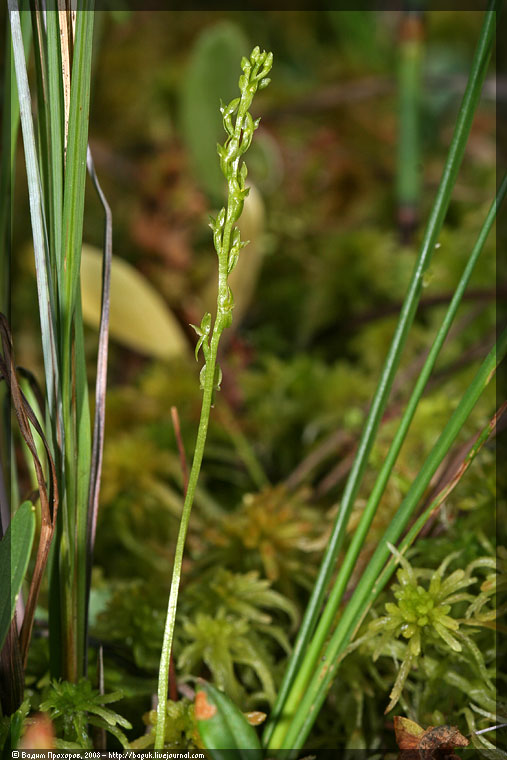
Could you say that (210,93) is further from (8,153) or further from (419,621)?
(419,621)

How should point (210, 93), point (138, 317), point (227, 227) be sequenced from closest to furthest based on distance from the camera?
point (227, 227) < point (138, 317) < point (210, 93)

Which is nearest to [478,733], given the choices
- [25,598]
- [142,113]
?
[25,598]

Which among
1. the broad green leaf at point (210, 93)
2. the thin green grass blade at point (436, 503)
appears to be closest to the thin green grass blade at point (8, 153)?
the thin green grass blade at point (436, 503)

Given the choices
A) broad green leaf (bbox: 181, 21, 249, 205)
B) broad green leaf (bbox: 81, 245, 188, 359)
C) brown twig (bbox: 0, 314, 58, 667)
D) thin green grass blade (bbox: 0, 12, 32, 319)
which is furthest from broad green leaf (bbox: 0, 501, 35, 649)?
broad green leaf (bbox: 181, 21, 249, 205)

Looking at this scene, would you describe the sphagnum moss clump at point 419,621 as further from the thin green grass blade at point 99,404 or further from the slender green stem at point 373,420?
the thin green grass blade at point 99,404

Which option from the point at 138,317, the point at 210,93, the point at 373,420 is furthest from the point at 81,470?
the point at 210,93

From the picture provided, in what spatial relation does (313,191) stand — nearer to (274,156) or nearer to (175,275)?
(274,156)
